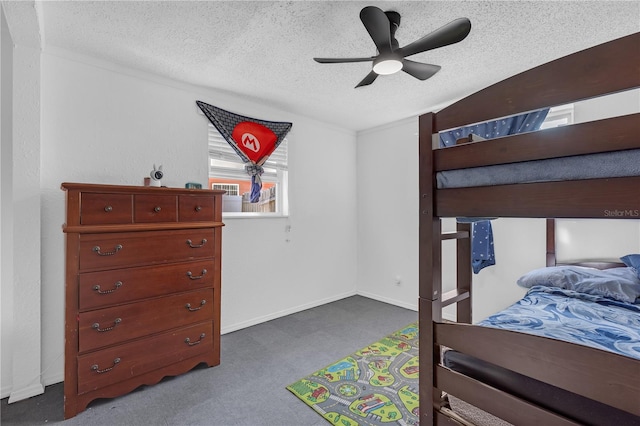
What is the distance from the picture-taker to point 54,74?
213 cm

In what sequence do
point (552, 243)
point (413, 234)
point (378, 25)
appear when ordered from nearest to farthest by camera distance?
point (378, 25)
point (552, 243)
point (413, 234)

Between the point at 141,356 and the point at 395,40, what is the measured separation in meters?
2.62

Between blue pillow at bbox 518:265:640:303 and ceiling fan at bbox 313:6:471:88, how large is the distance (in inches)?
70.3

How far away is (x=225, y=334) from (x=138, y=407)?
1.10 metres

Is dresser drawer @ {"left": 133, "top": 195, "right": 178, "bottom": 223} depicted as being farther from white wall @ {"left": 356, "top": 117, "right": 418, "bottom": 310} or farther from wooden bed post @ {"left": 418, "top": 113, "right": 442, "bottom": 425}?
white wall @ {"left": 356, "top": 117, "right": 418, "bottom": 310}

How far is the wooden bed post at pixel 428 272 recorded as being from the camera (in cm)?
118

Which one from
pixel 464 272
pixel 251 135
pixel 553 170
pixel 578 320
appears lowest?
pixel 578 320

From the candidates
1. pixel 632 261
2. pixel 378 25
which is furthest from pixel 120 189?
pixel 632 261

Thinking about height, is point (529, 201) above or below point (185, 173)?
below

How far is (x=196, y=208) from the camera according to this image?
225 cm

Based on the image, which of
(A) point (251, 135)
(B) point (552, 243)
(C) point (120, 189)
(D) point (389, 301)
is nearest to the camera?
(C) point (120, 189)

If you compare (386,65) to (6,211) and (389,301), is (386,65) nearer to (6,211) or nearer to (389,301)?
(6,211)

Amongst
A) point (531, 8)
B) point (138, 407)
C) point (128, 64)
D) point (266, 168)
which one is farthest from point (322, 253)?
point (531, 8)

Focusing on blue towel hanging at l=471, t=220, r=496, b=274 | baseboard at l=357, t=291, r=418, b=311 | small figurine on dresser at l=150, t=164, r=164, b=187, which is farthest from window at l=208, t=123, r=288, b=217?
blue towel hanging at l=471, t=220, r=496, b=274
